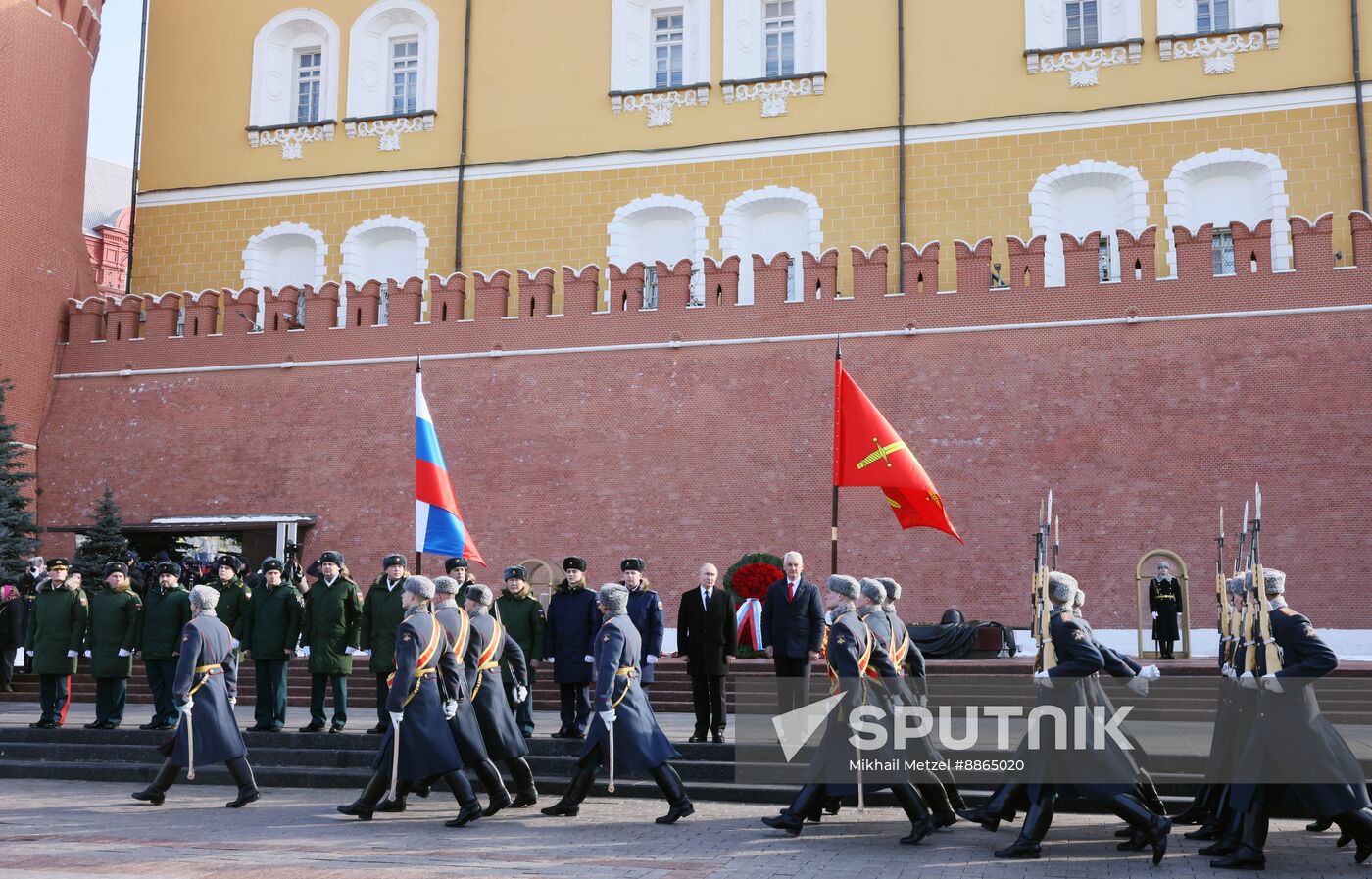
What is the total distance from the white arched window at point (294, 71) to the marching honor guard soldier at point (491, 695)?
56.6ft

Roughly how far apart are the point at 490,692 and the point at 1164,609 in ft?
31.4

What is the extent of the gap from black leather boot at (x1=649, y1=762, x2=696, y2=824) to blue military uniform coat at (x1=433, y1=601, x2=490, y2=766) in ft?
3.34

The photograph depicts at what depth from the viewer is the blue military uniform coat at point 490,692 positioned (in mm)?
8516

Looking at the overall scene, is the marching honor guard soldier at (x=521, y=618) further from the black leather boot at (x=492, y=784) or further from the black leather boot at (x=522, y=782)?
the black leather boot at (x=492, y=784)

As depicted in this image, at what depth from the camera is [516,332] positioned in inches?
749

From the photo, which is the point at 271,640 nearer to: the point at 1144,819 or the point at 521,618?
the point at 521,618

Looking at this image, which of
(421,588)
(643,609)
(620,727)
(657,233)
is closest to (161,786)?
(421,588)

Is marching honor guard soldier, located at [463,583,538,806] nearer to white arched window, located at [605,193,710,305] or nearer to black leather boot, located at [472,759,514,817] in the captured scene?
black leather boot, located at [472,759,514,817]

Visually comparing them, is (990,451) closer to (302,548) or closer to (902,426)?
(902,426)

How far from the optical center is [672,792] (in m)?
8.20

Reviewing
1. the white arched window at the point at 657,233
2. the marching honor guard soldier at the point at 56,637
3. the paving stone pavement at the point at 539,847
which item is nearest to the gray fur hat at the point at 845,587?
the paving stone pavement at the point at 539,847

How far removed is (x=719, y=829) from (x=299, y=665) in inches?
336

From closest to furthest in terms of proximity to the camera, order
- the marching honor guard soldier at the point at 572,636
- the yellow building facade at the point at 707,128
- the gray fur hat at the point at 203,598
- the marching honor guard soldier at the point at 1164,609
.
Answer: the gray fur hat at the point at 203,598, the marching honor guard soldier at the point at 572,636, the marching honor guard soldier at the point at 1164,609, the yellow building facade at the point at 707,128

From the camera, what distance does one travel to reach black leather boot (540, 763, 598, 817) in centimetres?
841
